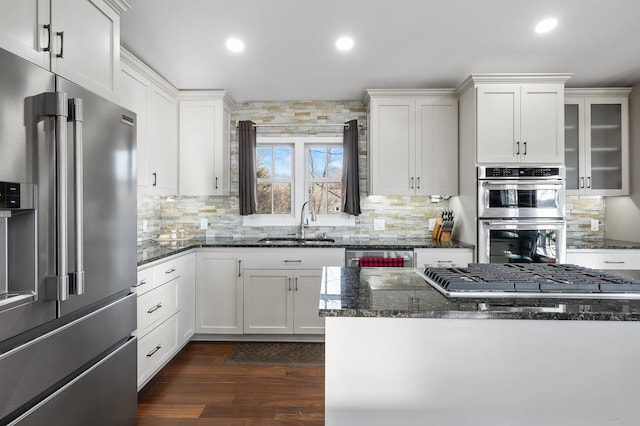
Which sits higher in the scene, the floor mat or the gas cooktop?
the gas cooktop

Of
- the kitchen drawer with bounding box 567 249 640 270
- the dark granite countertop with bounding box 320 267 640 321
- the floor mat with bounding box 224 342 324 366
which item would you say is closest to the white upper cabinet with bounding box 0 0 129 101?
the dark granite countertop with bounding box 320 267 640 321

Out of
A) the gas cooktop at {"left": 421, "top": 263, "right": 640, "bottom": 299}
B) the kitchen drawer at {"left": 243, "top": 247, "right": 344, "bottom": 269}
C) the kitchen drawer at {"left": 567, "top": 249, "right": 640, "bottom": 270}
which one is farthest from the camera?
the kitchen drawer at {"left": 243, "top": 247, "right": 344, "bottom": 269}

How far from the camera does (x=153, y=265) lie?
253 cm

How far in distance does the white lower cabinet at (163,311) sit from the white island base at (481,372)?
4.84 ft

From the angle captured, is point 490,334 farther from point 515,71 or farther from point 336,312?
point 515,71

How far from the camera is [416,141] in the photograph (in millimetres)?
3609

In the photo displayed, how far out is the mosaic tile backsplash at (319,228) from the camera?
3883 millimetres

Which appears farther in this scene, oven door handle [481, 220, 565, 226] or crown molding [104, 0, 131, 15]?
oven door handle [481, 220, 565, 226]

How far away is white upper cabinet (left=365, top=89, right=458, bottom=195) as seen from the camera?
3.60 metres

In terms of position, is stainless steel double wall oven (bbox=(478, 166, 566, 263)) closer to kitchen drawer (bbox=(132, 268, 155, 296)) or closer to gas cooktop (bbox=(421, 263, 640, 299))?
gas cooktop (bbox=(421, 263, 640, 299))

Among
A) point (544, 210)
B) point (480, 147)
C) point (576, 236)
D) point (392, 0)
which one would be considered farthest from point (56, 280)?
point (576, 236)

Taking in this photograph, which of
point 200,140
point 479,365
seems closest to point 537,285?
point 479,365

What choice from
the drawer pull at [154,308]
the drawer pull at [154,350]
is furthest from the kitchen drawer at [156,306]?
the drawer pull at [154,350]

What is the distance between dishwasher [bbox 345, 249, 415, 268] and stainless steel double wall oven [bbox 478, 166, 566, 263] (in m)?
0.62
